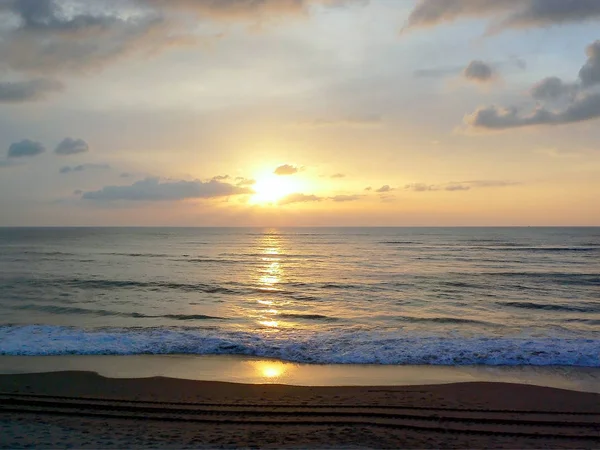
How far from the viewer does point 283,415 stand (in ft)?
29.5

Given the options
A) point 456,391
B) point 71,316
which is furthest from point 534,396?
point 71,316

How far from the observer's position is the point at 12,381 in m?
11.1

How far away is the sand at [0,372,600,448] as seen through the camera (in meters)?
7.85

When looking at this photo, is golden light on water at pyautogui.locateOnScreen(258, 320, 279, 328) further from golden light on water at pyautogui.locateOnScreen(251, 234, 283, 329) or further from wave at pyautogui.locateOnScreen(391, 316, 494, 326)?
wave at pyautogui.locateOnScreen(391, 316, 494, 326)

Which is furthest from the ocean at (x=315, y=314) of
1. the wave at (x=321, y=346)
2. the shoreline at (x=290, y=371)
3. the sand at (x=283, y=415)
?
the sand at (x=283, y=415)

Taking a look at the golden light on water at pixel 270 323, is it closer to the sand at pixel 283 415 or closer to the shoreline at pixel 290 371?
the shoreline at pixel 290 371

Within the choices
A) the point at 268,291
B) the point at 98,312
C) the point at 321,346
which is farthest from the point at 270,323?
the point at 268,291

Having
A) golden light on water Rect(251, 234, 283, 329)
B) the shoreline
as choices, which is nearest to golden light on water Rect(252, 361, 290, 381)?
the shoreline

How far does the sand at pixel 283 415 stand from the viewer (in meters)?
7.85

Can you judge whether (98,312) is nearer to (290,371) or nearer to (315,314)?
(315,314)

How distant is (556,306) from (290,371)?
1745 cm

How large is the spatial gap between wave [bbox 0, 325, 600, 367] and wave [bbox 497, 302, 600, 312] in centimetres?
733

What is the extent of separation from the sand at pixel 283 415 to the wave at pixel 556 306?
44.2 ft

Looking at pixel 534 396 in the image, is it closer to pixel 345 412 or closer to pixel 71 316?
pixel 345 412
